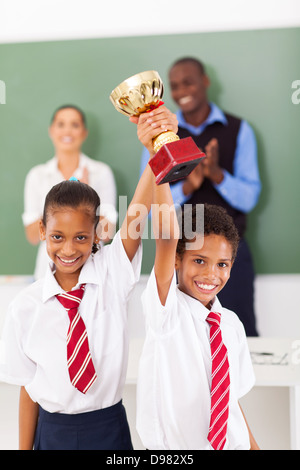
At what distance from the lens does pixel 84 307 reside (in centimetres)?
101

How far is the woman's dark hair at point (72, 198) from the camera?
→ 1004 mm

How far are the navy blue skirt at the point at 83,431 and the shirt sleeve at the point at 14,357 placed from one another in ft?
0.27

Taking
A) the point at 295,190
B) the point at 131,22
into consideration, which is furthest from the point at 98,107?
the point at 295,190

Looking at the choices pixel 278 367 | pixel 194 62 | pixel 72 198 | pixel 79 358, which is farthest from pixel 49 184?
pixel 79 358

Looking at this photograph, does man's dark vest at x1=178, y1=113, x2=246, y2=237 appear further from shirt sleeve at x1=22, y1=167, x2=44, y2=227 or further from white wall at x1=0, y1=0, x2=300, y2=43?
shirt sleeve at x1=22, y1=167, x2=44, y2=227

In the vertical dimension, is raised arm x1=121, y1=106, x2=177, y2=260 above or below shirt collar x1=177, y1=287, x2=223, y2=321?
above

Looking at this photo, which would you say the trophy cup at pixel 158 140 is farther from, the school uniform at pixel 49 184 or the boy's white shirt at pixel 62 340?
the school uniform at pixel 49 184

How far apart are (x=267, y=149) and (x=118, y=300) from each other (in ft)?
7.01

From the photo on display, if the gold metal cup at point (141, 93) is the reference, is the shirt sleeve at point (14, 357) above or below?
below

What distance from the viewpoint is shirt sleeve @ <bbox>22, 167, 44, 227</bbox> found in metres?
2.99

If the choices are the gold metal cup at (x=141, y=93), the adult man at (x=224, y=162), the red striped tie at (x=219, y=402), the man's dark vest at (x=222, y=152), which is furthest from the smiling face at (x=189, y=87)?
the red striped tie at (x=219, y=402)

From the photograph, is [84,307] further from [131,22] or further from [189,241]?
[131,22]

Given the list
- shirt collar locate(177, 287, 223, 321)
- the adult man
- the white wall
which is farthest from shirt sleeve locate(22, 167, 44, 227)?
shirt collar locate(177, 287, 223, 321)

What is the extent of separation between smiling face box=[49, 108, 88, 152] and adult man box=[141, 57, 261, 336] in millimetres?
407
